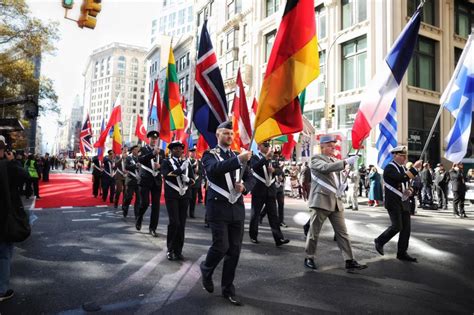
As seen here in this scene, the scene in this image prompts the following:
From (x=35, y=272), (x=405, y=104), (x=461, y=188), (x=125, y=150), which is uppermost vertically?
(x=405, y=104)

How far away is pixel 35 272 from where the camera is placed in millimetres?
5039

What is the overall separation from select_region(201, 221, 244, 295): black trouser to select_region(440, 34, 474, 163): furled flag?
14.8 ft

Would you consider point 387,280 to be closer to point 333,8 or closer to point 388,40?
point 388,40

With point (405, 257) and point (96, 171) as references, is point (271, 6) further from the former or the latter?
point (405, 257)

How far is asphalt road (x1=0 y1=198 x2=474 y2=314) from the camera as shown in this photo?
3.95 m

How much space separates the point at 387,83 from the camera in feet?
19.8

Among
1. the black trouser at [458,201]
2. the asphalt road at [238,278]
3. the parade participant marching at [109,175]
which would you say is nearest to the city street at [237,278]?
the asphalt road at [238,278]

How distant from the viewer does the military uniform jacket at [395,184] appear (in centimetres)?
609

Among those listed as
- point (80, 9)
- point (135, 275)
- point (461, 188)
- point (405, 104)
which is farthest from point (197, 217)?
point (405, 104)

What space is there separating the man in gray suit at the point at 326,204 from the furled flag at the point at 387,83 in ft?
2.48

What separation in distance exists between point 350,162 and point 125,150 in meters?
8.90

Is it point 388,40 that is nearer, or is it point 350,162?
point 350,162

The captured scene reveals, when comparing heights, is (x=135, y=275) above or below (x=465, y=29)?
below

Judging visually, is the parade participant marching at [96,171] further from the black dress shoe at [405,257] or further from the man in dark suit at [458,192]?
the man in dark suit at [458,192]
